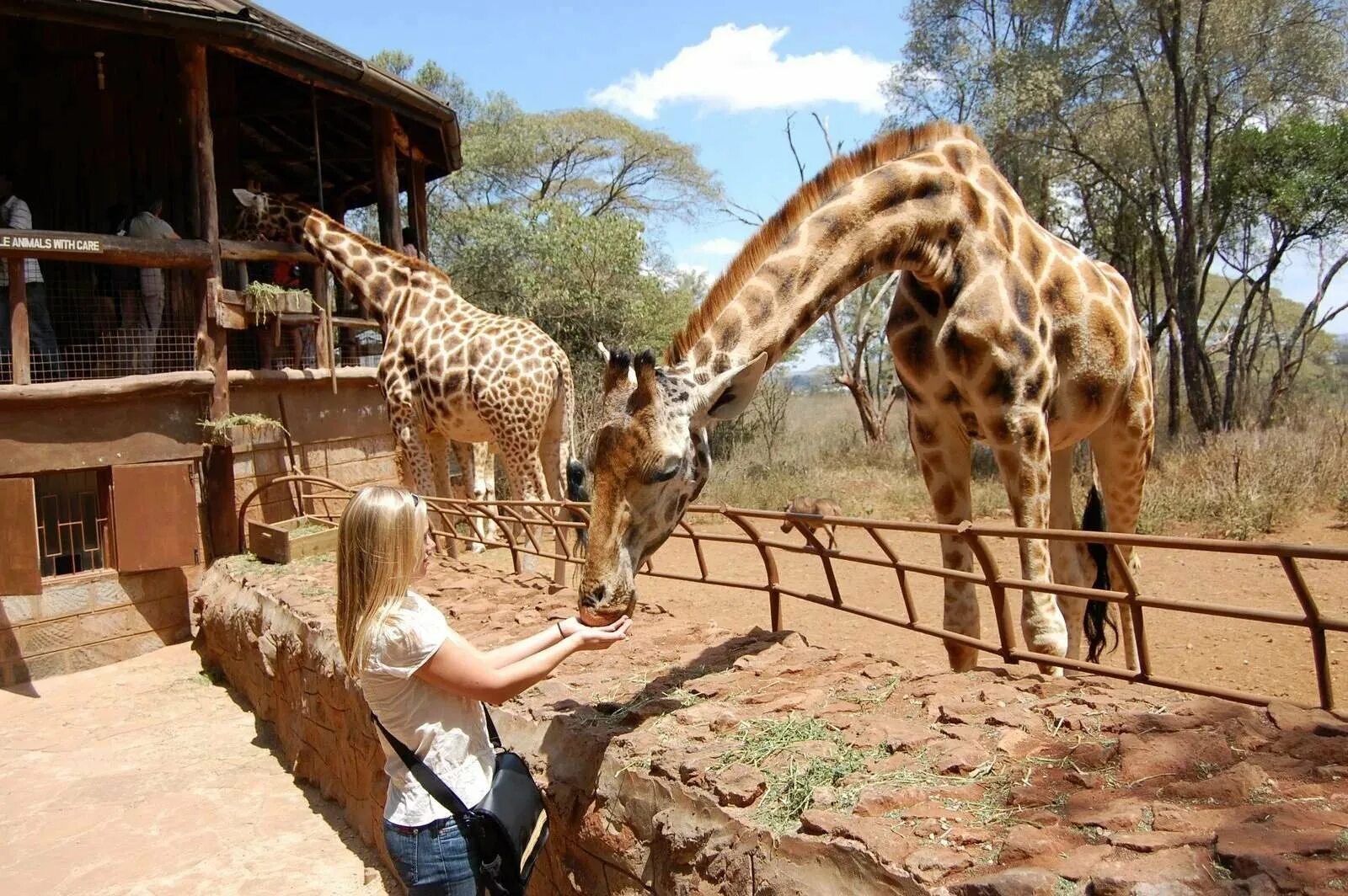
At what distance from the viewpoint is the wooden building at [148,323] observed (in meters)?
7.89

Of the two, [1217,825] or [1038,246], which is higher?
[1038,246]

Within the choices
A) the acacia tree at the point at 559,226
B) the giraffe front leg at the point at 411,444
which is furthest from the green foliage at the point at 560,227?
the giraffe front leg at the point at 411,444

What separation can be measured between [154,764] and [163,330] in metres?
5.03

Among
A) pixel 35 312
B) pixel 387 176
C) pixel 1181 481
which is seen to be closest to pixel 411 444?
pixel 35 312

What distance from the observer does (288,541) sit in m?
7.71

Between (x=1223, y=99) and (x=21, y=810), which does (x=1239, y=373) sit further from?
(x=21, y=810)

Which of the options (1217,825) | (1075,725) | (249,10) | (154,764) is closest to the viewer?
(1217,825)

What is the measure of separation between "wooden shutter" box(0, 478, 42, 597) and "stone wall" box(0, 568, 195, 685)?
228mm

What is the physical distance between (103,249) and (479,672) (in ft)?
25.2

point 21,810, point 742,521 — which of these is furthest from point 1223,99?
point 21,810

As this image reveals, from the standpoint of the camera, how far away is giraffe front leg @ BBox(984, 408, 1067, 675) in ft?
11.7

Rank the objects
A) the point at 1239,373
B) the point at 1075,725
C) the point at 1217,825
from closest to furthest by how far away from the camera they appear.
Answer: the point at 1217,825 → the point at 1075,725 → the point at 1239,373

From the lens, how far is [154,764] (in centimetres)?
605

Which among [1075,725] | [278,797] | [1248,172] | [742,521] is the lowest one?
[278,797]
